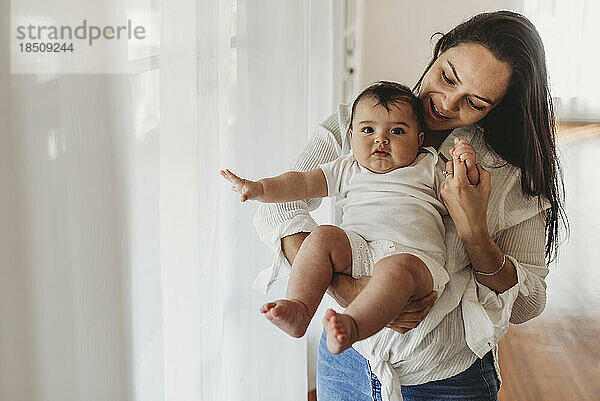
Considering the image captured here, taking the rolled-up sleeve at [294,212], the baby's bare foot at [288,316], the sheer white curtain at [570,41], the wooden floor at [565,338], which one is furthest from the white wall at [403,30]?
the baby's bare foot at [288,316]

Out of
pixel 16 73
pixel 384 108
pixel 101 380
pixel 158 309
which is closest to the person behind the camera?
pixel 16 73

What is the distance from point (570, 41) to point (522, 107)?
716 centimetres

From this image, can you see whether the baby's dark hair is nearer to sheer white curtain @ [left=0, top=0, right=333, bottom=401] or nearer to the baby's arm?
the baby's arm

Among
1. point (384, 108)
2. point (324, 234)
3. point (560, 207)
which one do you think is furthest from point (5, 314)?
point (560, 207)

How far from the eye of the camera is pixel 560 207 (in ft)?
4.54

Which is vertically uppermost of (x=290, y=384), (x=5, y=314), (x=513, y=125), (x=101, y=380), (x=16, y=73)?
(x=16, y=73)

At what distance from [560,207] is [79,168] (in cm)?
106

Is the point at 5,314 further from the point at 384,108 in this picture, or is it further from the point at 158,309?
the point at 384,108

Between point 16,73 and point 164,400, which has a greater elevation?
point 16,73

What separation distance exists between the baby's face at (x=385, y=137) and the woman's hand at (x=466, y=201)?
4.3 inches

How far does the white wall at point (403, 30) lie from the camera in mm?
6699

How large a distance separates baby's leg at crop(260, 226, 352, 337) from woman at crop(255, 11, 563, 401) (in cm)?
5

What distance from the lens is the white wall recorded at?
670 cm

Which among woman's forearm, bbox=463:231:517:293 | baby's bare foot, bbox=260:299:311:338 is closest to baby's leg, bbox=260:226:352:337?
baby's bare foot, bbox=260:299:311:338
